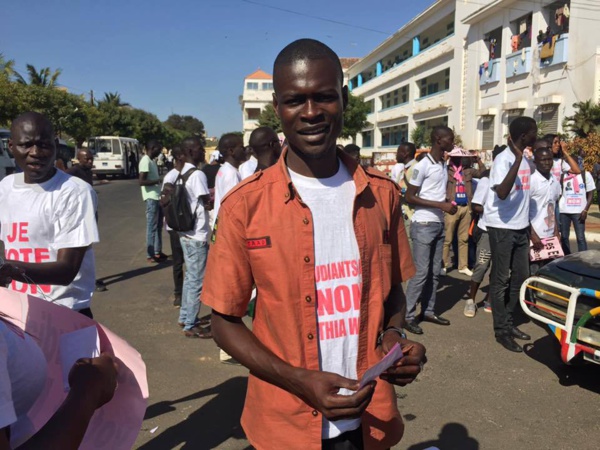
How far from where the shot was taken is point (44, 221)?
2.54 meters

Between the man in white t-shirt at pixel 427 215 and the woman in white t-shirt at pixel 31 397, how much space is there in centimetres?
423

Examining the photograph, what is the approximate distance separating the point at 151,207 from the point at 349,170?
722 cm

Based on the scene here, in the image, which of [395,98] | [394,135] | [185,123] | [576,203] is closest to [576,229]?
[576,203]

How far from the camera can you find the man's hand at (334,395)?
1353 mm

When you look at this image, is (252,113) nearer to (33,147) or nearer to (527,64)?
(527,64)

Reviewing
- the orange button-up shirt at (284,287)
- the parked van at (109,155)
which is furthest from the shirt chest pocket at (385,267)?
the parked van at (109,155)

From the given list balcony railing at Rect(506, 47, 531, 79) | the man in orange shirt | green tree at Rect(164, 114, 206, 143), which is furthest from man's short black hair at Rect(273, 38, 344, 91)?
green tree at Rect(164, 114, 206, 143)

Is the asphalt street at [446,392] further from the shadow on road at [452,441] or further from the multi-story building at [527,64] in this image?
the multi-story building at [527,64]

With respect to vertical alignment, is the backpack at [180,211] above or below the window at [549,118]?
below

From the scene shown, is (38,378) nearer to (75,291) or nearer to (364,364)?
(364,364)

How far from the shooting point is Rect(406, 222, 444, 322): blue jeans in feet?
16.8

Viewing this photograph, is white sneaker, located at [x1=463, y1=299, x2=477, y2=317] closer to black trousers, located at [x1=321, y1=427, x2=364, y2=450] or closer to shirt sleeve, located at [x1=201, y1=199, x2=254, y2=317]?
black trousers, located at [x1=321, y1=427, x2=364, y2=450]

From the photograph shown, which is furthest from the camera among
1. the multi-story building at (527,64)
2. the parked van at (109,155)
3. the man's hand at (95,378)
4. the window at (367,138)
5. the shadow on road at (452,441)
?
the window at (367,138)

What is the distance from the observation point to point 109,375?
1362mm
